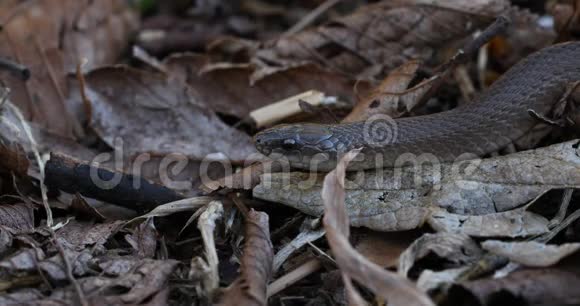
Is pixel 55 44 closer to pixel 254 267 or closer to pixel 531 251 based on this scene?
pixel 254 267

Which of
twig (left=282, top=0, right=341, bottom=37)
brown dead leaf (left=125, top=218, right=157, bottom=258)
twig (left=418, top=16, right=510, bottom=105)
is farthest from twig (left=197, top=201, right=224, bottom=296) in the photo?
twig (left=282, top=0, right=341, bottom=37)

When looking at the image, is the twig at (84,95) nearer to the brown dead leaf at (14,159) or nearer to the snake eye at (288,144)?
the brown dead leaf at (14,159)

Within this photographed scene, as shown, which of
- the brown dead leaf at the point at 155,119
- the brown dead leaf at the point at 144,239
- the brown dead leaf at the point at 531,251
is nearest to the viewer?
the brown dead leaf at the point at 531,251

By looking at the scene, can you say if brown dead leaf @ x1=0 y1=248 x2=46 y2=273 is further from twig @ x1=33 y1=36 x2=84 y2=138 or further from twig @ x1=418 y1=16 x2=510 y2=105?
twig @ x1=418 y1=16 x2=510 y2=105

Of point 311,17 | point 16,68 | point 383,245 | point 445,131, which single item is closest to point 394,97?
point 445,131

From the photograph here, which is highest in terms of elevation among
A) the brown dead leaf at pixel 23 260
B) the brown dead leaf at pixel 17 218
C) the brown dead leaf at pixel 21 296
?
the brown dead leaf at pixel 23 260

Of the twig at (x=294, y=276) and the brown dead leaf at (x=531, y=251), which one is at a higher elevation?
the brown dead leaf at (x=531, y=251)

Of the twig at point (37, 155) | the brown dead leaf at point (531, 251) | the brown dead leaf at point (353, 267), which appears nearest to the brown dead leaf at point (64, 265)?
the twig at point (37, 155)

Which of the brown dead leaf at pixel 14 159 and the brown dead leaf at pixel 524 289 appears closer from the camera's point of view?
the brown dead leaf at pixel 524 289
